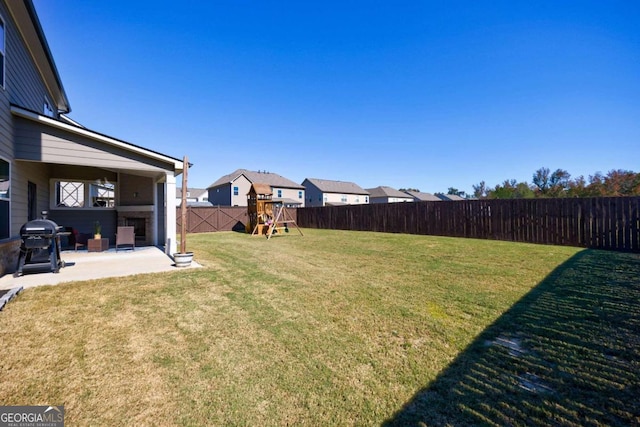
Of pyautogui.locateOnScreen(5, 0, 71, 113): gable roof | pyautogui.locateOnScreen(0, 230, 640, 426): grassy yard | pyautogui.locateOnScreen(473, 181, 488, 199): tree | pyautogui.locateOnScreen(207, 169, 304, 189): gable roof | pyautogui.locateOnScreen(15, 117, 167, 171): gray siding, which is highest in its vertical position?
pyautogui.locateOnScreen(473, 181, 488, 199): tree

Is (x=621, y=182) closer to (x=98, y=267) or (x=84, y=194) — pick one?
(x=98, y=267)

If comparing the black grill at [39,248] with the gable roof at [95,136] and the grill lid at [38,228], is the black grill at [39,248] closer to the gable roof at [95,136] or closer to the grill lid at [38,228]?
the grill lid at [38,228]

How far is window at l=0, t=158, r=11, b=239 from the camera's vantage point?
5.05 meters

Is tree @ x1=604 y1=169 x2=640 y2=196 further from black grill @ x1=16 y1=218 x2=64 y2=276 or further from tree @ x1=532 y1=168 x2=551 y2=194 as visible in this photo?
black grill @ x1=16 y1=218 x2=64 y2=276

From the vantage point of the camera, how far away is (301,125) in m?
21.7

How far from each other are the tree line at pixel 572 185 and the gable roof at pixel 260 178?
35503 millimetres

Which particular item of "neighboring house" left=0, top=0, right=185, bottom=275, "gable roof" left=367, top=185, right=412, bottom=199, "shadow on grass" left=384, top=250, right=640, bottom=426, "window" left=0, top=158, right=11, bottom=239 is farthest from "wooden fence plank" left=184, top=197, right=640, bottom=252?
"gable roof" left=367, top=185, right=412, bottom=199

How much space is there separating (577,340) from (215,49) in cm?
1486

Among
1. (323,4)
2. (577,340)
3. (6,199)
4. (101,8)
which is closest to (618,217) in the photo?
(577,340)

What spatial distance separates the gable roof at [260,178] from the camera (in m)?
33.8

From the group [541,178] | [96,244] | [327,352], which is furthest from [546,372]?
[541,178]

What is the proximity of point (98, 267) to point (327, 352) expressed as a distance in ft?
20.1

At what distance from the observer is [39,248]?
517 centimetres

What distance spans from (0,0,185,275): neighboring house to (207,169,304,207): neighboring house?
66.7 feet
